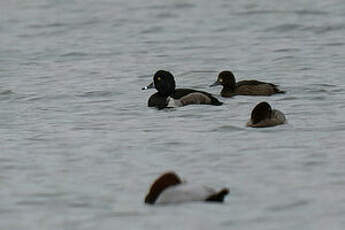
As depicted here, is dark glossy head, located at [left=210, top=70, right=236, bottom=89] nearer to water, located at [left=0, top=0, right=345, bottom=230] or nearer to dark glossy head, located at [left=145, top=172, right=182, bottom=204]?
water, located at [left=0, top=0, right=345, bottom=230]

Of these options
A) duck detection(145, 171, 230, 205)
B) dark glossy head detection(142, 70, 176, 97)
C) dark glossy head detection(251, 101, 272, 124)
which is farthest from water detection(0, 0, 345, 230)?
dark glossy head detection(142, 70, 176, 97)

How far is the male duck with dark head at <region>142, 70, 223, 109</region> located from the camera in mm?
16609

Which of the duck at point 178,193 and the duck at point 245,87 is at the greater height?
the duck at point 178,193

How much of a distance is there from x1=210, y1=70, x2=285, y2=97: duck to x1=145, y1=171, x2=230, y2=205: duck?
7039mm

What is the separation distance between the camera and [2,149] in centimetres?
1365

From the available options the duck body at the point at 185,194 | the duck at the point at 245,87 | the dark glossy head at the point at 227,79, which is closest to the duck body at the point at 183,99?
the duck at the point at 245,87

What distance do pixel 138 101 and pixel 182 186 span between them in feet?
24.3

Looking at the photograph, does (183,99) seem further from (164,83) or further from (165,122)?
(165,122)

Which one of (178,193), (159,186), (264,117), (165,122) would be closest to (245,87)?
(165,122)

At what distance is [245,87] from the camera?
57.4ft

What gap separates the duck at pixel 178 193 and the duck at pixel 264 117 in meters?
4.00

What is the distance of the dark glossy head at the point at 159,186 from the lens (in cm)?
1051

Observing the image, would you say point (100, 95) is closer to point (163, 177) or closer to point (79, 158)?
point (79, 158)

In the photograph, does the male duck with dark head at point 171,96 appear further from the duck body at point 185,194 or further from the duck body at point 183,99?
the duck body at point 185,194
